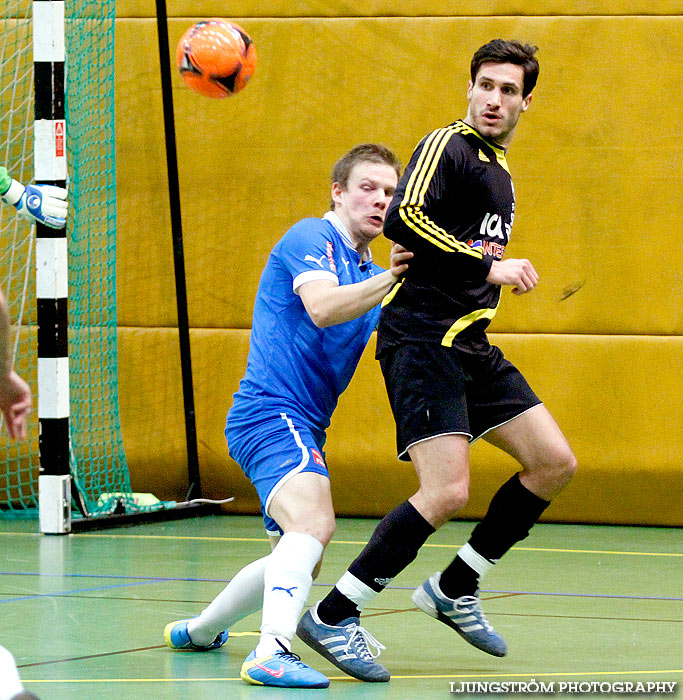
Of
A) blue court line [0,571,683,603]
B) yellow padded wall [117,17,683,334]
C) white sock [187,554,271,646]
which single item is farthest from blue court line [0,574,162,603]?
yellow padded wall [117,17,683,334]

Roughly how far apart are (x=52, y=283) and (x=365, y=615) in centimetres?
298

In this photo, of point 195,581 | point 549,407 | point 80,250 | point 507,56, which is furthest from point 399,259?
point 80,250

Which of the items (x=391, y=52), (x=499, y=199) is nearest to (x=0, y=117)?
(x=391, y=52)

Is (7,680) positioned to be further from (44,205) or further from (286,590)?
(44,205)

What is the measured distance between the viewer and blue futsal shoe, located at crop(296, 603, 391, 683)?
3.95 meters

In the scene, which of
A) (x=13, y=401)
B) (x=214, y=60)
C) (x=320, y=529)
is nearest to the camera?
(x=13, y=401)

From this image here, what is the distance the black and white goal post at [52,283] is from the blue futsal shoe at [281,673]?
3.60m

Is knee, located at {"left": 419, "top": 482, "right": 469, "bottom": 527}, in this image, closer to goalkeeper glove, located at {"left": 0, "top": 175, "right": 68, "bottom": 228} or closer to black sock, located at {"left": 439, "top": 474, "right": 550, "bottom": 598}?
black sock, located at {"left": 439, "top": 474, "right": 550, "bottom": 598}

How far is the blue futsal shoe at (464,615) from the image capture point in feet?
13.7

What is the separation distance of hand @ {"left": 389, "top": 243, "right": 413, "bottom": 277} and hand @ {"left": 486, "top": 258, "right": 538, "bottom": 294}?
247 mm

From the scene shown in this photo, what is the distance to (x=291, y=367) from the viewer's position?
4145 millimetres

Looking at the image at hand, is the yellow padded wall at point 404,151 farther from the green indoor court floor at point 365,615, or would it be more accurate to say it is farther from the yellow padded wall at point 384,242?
the green indoor court floor at point 365,615

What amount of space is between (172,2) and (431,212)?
188 inches

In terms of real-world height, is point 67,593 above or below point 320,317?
below
